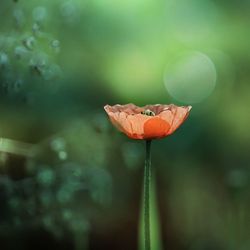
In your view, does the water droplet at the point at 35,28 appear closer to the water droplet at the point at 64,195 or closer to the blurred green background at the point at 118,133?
the blurred green background at the point at 118,133

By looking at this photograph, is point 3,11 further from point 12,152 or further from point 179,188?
point 179,188

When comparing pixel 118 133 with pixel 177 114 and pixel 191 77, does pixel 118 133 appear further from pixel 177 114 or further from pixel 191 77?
pixel 177 114

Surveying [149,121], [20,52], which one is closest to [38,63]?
[20,52]

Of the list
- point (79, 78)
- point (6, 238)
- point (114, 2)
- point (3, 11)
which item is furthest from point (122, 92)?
point (6, 238)

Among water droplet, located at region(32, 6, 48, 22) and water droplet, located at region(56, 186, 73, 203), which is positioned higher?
water droplet, located at region(32, 6, 48, 22)

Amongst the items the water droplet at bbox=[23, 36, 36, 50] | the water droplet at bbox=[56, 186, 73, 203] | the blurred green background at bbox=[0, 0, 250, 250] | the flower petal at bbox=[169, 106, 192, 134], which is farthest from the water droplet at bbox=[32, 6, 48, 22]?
the flower petal at bbox=[169, 106, 192, 134]

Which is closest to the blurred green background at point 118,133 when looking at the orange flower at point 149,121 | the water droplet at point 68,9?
the water droplet at point 68,9

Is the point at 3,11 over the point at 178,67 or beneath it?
over

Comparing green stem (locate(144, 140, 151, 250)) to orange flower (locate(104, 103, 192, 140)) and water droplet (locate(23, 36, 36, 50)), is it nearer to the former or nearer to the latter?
orange flower (locate(104, 103, 192, 140))
